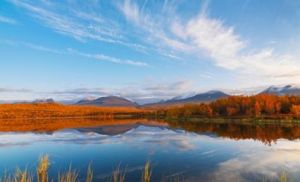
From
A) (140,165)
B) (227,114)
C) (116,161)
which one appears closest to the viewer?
(140,165)

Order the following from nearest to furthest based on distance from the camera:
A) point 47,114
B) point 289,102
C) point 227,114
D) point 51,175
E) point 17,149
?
point 51,175 < point 17,149 < point 289,102 < point 227,114 < point 47,114

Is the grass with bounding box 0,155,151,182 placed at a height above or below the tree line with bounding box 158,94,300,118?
below

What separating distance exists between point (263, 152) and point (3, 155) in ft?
50.9

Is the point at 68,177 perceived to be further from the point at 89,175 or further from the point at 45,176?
the point at 89,175

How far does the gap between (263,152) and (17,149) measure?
15.9 meters

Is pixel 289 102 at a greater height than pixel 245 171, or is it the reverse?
pixel 289 102

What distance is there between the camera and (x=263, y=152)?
1978 cm

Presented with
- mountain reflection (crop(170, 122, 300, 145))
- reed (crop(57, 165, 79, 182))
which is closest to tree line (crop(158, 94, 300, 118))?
mountain reflection (crop(170, 122, 300, 145))

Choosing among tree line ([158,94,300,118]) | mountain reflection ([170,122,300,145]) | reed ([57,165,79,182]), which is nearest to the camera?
reed ([57,165,79,182])

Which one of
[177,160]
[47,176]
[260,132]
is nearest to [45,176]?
[47,176]

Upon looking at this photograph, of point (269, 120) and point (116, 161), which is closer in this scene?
point (116, 161)

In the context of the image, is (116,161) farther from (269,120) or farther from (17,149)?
(269,120)

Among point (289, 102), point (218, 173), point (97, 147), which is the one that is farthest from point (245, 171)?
point (289, 102)

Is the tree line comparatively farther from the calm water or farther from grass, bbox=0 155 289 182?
grass, bbox=0 155 289 182
